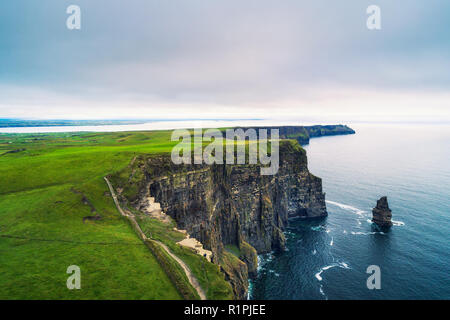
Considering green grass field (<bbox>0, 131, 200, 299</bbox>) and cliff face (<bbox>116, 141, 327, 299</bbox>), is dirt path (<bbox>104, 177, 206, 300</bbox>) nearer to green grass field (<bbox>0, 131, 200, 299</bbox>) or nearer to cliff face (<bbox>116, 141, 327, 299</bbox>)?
green grass field (<bbox>0, 131, 200, 299</bbox>)

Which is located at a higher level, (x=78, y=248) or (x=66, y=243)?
(x=66, y=243)

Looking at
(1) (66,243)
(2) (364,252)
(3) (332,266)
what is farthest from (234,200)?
(1) (66,243)
